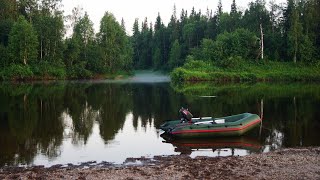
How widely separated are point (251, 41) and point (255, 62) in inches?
A: 166

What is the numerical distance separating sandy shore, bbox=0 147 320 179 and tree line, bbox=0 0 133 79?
190 feet

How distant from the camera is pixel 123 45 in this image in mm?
89250

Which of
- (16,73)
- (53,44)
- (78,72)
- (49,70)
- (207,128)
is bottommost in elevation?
(207,128)

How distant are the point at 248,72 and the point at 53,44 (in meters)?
38.9

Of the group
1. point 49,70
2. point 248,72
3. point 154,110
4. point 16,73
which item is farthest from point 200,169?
point 49,70

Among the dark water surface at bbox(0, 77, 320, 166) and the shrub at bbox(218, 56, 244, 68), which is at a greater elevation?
the shrub at bbox(218, 56, 244, 68)

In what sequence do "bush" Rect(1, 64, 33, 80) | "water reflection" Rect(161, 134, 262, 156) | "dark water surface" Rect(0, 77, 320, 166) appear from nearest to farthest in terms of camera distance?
"dark water surface" Rect(0, 77, 320, 166) < "water reflection" Rect(161, 134, 262, 156) < "bush" Rect(1, 64, 33, 80)

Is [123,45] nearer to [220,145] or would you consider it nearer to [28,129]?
[28,129]

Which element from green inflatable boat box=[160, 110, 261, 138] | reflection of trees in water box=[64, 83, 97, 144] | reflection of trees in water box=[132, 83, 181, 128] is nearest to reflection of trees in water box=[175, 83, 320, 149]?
green inflatable boat box=[160, 110, 261, 138]

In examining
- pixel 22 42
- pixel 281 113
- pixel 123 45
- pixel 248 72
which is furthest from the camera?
pixel 123 45

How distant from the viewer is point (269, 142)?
19.2 metres

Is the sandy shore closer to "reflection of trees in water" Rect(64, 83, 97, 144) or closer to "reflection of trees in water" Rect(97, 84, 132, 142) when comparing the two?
"reflection of trees in water" Rect(64, 83, 97, 144)

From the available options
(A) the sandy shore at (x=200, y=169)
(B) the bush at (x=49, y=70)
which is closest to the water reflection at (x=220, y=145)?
(A) the sandy shore at (x=200, y=169)

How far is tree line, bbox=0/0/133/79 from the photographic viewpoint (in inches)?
2709
